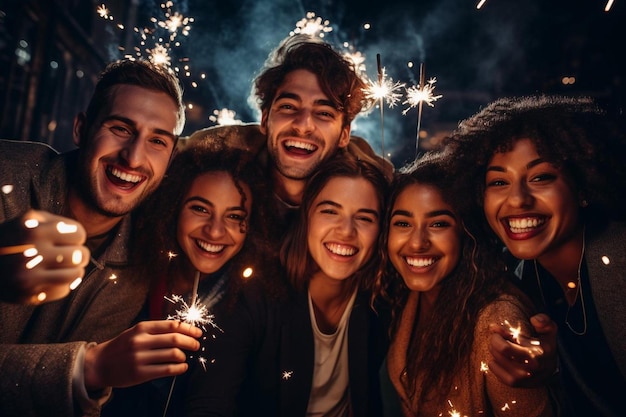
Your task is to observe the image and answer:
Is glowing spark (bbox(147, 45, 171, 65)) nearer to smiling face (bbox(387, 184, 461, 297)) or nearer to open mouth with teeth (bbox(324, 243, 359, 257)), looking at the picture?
open mouth with teeth (bbox(324, 243, 359, 257))

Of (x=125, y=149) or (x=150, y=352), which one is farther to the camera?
(x=125, y=149)

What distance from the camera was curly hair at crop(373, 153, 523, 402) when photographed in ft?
8.93

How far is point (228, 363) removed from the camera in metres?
2.79

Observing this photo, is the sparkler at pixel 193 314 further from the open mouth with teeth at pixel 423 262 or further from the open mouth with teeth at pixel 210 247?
the open mouth with teeth at pixel 423 262

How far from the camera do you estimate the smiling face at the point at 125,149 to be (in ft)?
9.72

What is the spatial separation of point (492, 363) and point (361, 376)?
44.7 inches

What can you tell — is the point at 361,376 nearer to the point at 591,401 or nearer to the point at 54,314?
the point at 591,401

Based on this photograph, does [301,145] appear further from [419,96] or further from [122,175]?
[122,175]

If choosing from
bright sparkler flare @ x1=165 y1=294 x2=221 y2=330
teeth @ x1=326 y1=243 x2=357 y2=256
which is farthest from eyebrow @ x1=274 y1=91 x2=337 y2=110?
bright sparkler flare @ x1=165 y1=294 x2=221 y2=330

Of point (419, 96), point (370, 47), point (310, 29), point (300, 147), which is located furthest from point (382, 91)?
point (370, 47)

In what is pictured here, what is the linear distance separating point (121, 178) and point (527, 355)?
320 cm

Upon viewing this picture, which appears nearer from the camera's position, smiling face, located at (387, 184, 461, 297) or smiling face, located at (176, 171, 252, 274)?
smiling face, located at (387, 184, 461, 297)

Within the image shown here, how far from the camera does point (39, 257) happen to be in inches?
66.2

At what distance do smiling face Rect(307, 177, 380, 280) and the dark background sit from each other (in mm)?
4455
